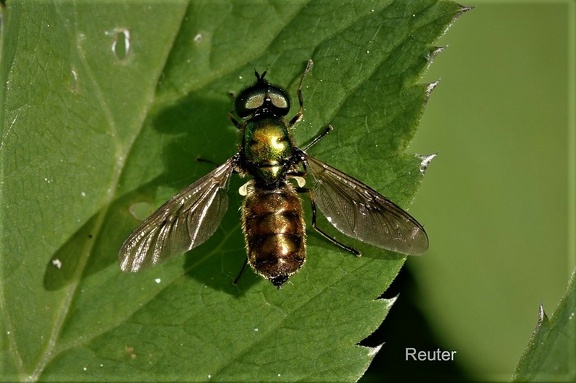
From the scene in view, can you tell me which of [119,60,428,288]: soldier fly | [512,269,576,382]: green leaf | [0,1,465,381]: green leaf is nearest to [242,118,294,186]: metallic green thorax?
[119,60,428,288]: soldier fly

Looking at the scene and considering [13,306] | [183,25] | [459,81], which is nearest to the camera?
[13,306]

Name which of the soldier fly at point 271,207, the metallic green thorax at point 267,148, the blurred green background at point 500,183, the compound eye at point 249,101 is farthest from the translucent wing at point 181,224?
the blurred green background at point 500,183

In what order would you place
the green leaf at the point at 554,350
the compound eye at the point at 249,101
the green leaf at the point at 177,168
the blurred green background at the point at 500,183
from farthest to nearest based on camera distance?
the blurred green background at the point at 500,183 < the compound eye at the point at 249,101 < the green leaf at the point at 177,168 < the green leaf at the point at 554,350

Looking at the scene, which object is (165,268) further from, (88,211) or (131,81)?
(131,81)

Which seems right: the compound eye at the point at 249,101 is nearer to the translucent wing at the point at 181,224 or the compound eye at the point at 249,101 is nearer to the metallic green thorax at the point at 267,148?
the metallic green thorax at the point at 267,148

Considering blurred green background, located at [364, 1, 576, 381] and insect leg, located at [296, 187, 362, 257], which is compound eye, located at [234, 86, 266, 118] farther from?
blurred green background, located at [364, 1, 576, 381]

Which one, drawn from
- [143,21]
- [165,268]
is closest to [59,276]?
[165,268]

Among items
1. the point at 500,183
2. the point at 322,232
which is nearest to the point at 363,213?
the point at 322,232

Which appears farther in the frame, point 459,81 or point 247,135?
point 459,81
